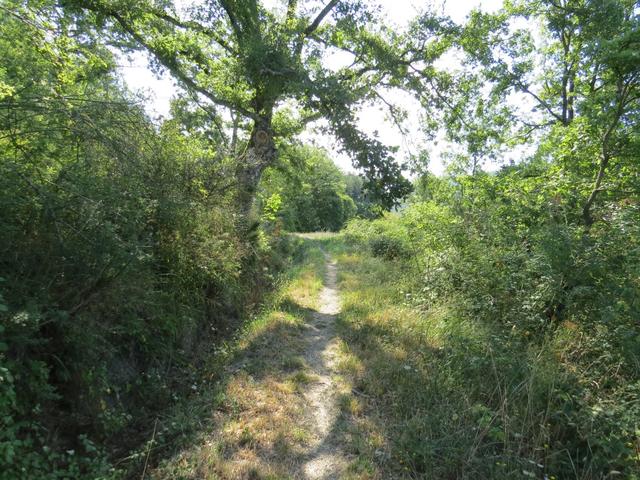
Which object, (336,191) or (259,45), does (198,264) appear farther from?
(336,191)

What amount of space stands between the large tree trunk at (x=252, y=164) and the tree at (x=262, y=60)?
3 cm

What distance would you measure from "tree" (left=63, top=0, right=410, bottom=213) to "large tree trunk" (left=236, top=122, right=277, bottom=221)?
3 centimetres

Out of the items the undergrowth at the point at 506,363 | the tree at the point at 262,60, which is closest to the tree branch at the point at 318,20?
the tree at the point at 262,60

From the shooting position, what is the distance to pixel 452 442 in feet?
11.2

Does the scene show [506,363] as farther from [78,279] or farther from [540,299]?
[78,279]

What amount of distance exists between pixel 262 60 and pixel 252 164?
2.64 meters

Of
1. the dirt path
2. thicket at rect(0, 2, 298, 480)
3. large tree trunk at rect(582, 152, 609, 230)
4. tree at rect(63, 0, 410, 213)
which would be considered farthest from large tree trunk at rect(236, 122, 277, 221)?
large tree trunk at rect(582, 152, 609, 230)

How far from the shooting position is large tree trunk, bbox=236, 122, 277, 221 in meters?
8.98

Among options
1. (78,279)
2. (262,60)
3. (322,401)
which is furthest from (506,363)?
(262,60)

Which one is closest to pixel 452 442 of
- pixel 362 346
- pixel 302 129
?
pixel 362 346

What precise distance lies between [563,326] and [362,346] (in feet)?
10.7

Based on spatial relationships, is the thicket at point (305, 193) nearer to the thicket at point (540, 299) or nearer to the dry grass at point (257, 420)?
the thicket at point (540, 299)

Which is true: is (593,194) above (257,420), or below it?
above

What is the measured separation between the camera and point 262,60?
7188 mm
